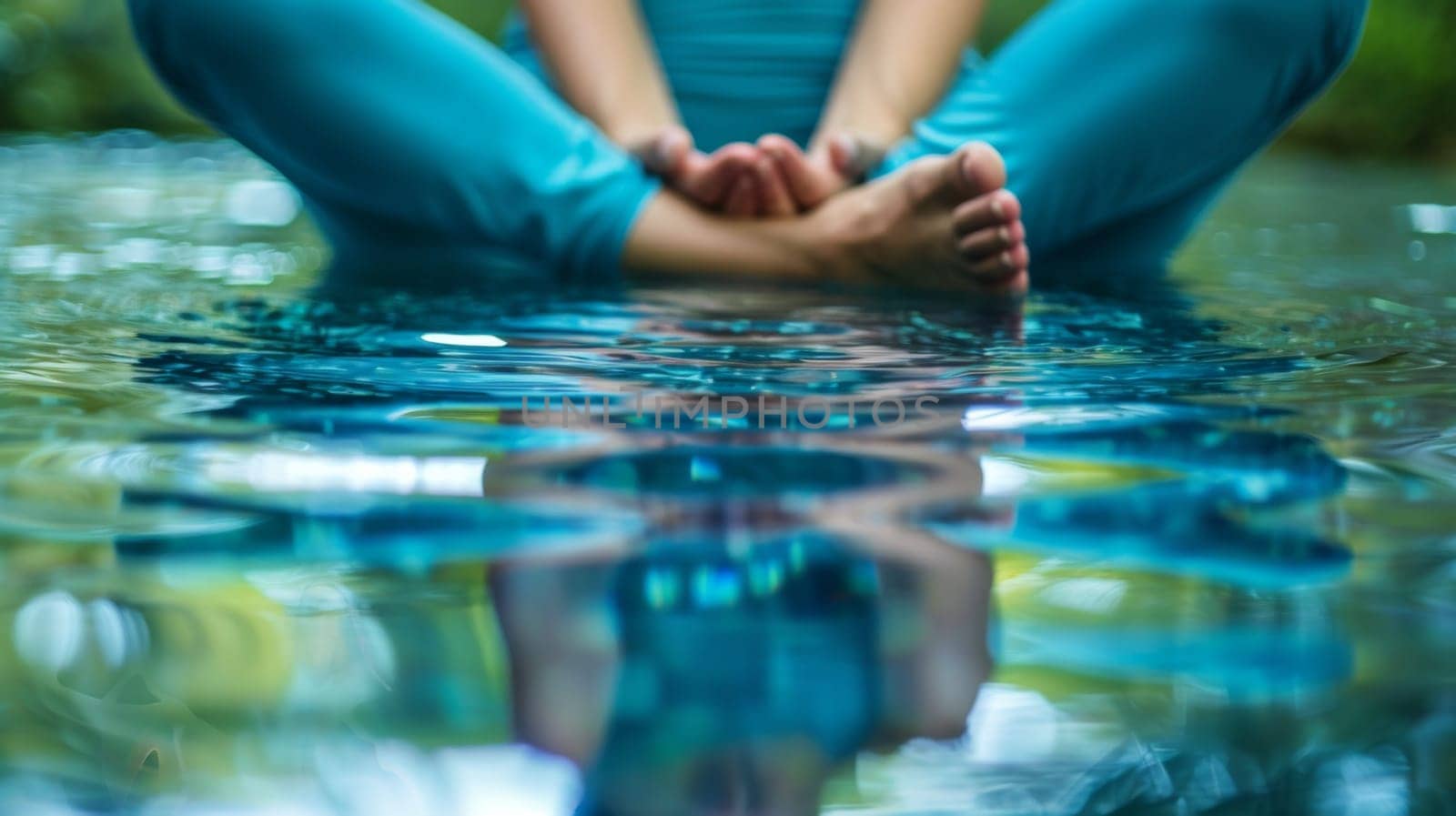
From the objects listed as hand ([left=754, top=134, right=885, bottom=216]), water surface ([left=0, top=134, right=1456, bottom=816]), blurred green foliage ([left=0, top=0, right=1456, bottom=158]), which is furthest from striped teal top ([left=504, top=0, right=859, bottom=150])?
blurred green foliage ([left=0, top=0, right=1456, bottom=158])

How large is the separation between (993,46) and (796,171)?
436 centimetres

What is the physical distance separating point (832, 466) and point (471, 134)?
0.73 m

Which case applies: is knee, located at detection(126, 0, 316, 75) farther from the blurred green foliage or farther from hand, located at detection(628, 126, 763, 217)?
the blurred green foliage

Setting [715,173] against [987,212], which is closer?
[987,212]

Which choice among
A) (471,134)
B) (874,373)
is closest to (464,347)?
(874,373)

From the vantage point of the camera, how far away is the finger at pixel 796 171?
121cm

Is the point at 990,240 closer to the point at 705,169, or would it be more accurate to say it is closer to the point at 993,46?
the point at 705,169

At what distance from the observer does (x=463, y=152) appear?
1260 mm

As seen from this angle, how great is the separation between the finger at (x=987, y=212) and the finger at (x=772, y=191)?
0.18 m

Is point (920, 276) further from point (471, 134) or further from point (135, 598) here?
point (135, 598)

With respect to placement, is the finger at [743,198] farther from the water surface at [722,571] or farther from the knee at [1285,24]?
the knee at [1285,24]

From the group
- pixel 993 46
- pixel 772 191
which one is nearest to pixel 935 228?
pixel 772 191

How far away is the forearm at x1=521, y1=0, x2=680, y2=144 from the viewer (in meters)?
1.40

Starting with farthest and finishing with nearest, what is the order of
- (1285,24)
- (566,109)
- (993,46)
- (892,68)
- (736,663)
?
(993,46) < (892,68) < (566,109) < (1285,24) < (736,663)
